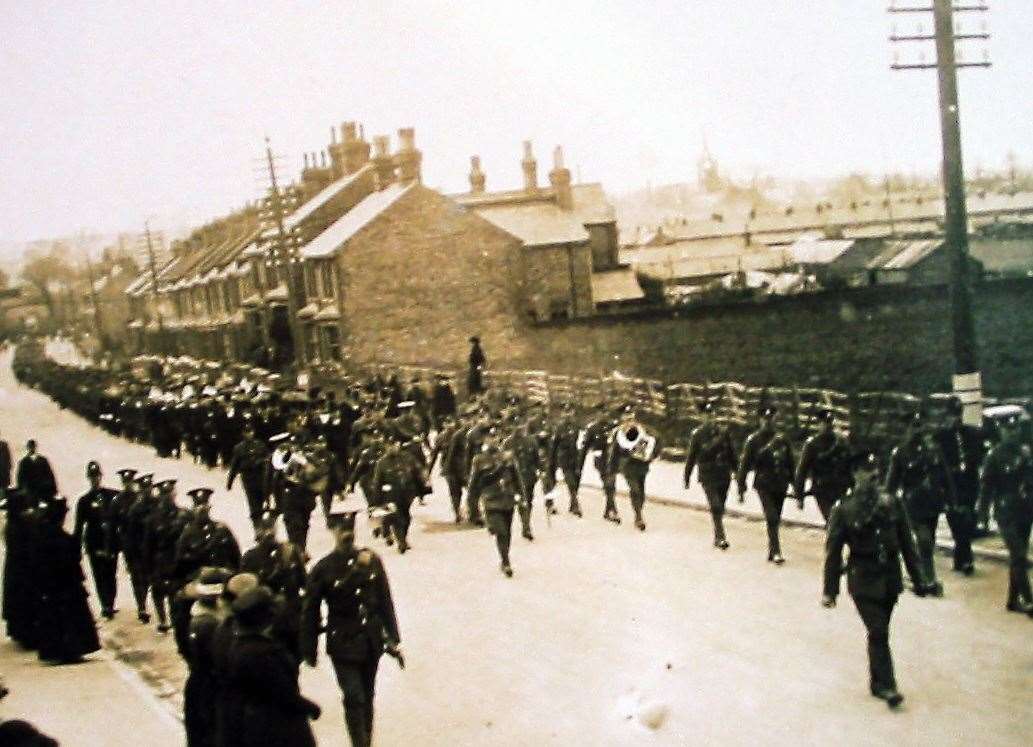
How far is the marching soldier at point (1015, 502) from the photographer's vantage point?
1088 centimetres

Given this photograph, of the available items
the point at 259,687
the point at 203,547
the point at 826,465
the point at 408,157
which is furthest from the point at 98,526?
the point at 408,157

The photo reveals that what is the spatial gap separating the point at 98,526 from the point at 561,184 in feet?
128

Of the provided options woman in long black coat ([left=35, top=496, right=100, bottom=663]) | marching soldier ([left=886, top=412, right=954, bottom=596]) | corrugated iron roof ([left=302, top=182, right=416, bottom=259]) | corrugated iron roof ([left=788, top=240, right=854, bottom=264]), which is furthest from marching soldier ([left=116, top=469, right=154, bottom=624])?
corrugated iron roof ([left=788, top=240, right=854, bottom=264])

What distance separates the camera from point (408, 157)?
145 feet

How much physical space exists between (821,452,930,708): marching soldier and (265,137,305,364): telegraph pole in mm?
26563

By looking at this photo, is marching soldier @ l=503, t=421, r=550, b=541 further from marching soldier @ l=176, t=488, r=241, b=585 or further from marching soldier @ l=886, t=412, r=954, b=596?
marching soldier @ l=176, t=488, r=241, b=585

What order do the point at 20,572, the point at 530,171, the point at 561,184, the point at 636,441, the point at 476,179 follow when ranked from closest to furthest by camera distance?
the point at 20,572 → the point at 636,441 → the point at 561,184 → the point at 530,171 → the point at 476,179

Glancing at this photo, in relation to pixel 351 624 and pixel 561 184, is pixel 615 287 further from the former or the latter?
pixel 351 624

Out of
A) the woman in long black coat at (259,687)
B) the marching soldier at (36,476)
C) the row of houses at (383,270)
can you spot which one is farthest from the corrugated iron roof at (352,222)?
the woman in long black coat at (259,687)

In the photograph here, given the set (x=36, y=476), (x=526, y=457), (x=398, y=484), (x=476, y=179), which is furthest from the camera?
(x=476, y=179)

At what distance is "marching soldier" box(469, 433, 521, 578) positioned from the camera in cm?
1441

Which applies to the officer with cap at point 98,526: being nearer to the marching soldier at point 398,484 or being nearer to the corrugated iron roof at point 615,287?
the marching soldier at point 398,484

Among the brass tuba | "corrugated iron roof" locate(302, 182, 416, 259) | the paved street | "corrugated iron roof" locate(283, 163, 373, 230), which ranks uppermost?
→ "corrugated iron roof" locate(283, 163, 373, 230)

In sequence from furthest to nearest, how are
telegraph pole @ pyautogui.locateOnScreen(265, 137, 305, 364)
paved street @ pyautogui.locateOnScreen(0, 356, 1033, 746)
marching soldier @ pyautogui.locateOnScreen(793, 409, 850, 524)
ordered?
telegraph pole @ pyautogui.locateOnScreen(265, 137, 305, 364) < marching soldier @ pyautogui.locateOnScreen(793, 409, 850, 524) < paved street @ pyautogui.locateOnScreen(0, 356, 1033, 746)
